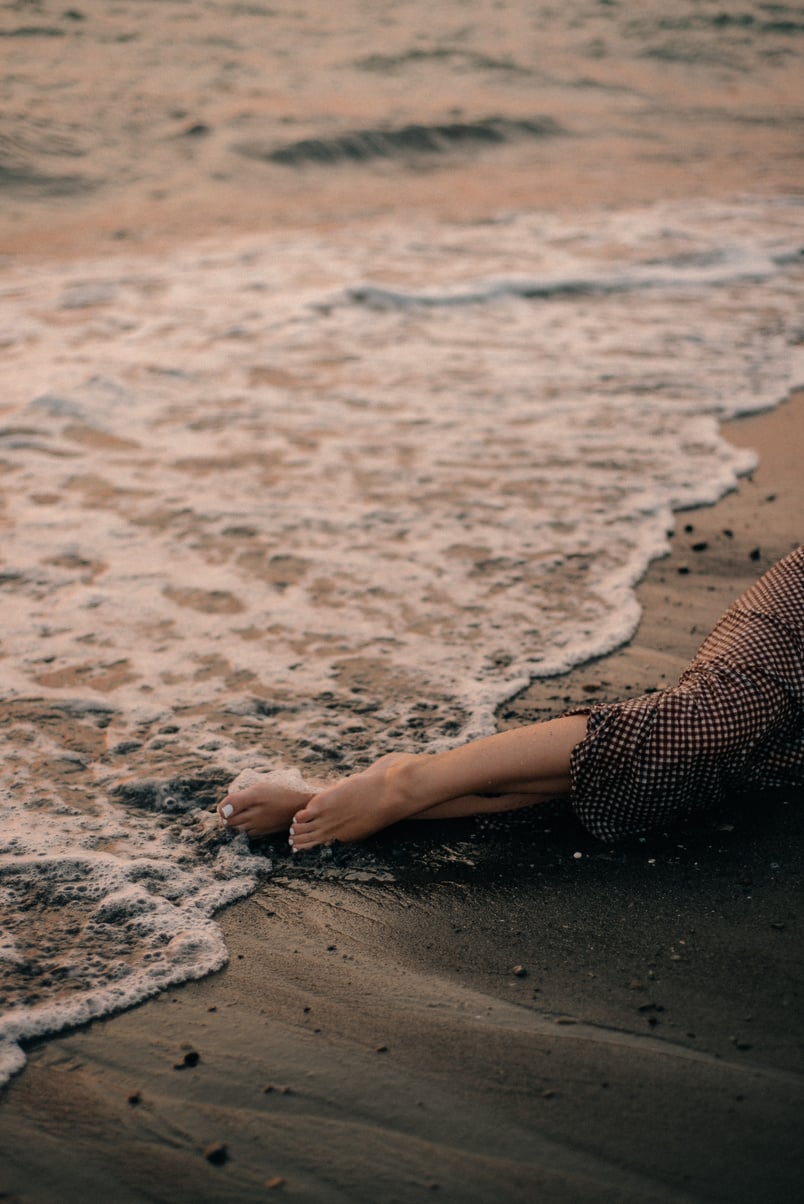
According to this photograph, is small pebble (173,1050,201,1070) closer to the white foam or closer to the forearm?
the white foam

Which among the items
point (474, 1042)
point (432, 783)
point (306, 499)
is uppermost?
point (306, 499)

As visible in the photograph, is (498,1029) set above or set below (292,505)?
below

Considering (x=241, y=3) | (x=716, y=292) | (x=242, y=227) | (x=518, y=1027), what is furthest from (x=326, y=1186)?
(x=241, y=3)

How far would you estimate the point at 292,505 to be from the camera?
478 centimetres

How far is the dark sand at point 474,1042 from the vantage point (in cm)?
180

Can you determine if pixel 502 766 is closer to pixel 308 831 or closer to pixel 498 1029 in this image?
pixel 308 831

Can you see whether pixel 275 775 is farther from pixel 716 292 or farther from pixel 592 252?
pixel 592 252

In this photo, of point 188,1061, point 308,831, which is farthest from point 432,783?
point 188,1061

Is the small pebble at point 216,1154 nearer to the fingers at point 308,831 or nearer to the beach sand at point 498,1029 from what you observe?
the beach sand at point 498,1029

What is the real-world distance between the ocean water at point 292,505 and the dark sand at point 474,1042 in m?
0.19

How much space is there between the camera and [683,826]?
272 centimetres

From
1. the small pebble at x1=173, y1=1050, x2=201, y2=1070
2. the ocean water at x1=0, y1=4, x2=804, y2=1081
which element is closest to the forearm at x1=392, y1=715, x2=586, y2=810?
the ocean water at x1=0, y1=4, x2=804, y2=1081

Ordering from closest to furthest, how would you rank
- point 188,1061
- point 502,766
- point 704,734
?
point 188,1061
point 704,734
point 502,766

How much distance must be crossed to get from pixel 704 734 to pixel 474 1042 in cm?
91
